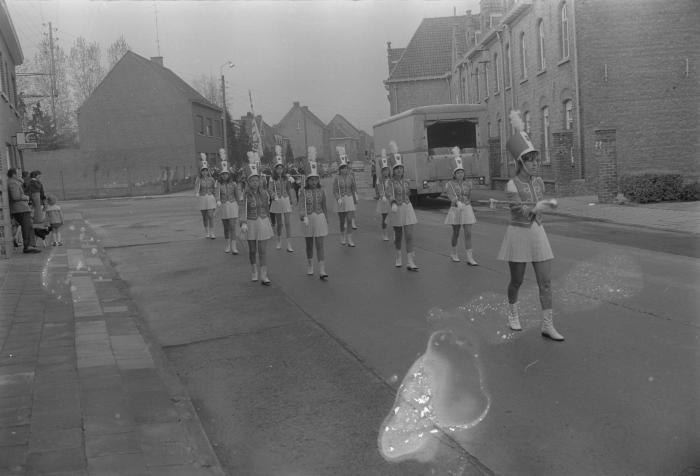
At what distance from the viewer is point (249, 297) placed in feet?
32.8

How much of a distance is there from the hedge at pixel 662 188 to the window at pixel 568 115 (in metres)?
6.53

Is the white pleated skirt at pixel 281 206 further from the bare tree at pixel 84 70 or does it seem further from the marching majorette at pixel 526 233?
the bare tree at pixel 84 70

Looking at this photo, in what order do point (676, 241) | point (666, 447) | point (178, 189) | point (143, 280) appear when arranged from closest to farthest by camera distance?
point (666, 447) → point (143, 280) → point (676, 241) → point (178, 189)

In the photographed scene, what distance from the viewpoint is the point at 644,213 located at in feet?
60.2

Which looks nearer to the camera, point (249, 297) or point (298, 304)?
point (298, 304)

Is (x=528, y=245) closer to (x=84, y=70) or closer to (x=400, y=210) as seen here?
(x=400, y=210)

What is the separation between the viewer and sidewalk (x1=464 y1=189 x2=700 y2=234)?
15.9m

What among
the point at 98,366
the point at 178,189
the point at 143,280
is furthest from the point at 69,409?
the point at 178,189

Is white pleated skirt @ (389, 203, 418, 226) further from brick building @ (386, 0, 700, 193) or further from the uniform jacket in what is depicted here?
brick building @ (386, 0, 700, 193)

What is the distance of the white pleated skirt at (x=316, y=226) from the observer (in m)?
11.3

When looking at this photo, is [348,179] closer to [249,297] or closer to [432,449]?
[249,297]

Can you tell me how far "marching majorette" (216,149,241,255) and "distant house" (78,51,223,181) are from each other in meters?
39.9

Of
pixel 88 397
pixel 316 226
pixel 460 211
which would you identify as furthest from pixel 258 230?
pixel 88 397

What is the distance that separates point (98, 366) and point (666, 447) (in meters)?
4.42
